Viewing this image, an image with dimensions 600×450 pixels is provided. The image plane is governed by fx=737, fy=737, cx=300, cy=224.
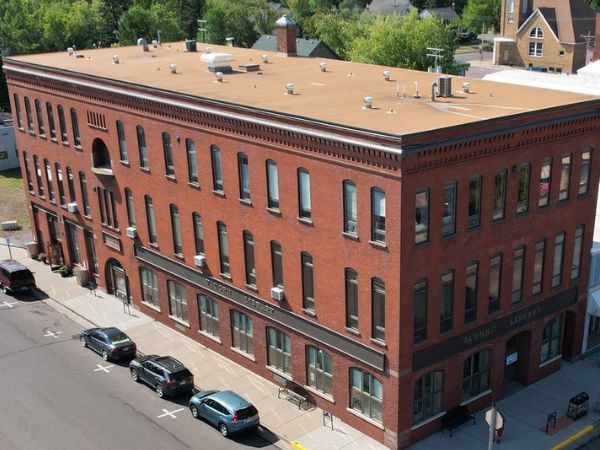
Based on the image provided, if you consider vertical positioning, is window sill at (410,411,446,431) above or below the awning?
below

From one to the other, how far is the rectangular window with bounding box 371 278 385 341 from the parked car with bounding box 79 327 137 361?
14453mm

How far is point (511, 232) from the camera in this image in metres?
30.9

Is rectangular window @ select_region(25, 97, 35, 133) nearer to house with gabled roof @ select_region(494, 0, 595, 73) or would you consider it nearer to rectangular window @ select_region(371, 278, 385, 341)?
rectangular window @ select_region(371, 278, 385, 341)

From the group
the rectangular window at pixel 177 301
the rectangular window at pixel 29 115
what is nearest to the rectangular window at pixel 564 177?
the rectangular window at pixel 177 301

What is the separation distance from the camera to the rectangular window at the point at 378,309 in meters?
28.7

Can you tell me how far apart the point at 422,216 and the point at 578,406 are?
11.3 m

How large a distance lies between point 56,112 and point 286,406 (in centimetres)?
2433

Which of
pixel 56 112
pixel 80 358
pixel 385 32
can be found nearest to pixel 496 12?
pixel 385 32

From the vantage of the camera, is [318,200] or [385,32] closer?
[318,200]

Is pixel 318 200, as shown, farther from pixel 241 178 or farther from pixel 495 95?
pixel 495 95

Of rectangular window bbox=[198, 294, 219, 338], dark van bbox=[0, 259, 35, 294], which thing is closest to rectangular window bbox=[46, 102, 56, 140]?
dark van bbox=[0, 259, 35, 294]

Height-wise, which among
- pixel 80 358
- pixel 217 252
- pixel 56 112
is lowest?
pixel 80 358

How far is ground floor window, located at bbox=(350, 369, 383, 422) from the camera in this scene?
30219 millimetres

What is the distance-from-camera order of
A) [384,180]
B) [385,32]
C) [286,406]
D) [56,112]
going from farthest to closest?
[385,32], [56,112], [286,406], [384,180]
